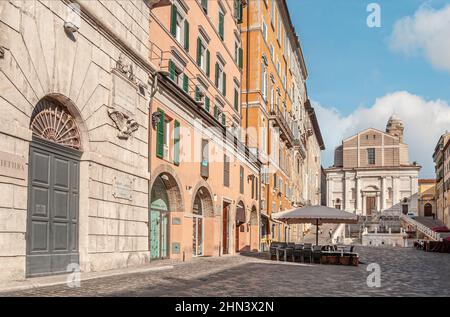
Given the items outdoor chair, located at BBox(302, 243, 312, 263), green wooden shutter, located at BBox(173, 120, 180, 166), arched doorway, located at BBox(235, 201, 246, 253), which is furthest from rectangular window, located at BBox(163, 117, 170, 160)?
arched doorway, located at BBox(235, 201, 246, 253)

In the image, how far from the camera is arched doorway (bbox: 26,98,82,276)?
12.3 metres

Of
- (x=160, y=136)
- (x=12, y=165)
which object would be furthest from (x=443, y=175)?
(x=12, y=165)

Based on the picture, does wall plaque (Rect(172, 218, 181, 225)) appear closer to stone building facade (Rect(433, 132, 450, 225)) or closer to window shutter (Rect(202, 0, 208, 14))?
window shutter (Rect(202, 0, 208, 14))

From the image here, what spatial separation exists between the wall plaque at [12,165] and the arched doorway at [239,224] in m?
20.6

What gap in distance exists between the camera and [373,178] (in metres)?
91.2

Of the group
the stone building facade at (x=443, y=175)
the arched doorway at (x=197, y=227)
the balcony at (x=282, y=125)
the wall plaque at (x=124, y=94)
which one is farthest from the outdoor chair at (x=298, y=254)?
the stone building facade at (x=443, y=175)

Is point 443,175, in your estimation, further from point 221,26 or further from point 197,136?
point 197,136

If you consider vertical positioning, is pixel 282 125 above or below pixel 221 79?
below

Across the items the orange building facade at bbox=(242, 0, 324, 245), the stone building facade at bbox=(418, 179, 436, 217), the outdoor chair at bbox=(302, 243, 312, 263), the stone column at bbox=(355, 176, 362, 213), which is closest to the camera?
the outdoor chair at bbox=(302, 243, 312, 263)

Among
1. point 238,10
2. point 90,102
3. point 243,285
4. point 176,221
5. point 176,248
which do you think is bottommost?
point 243,285

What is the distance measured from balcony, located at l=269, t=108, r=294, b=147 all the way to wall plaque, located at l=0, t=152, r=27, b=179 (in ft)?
100

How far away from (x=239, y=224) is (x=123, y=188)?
1764 cm

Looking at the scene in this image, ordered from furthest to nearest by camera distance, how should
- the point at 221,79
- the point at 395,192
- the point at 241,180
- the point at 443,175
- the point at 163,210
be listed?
the point at 395,192 < the point at 443,175 < the point at 241,180 < the point at 221,79 < the point at 163,210

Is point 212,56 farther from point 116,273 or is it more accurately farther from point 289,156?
point 289,156
